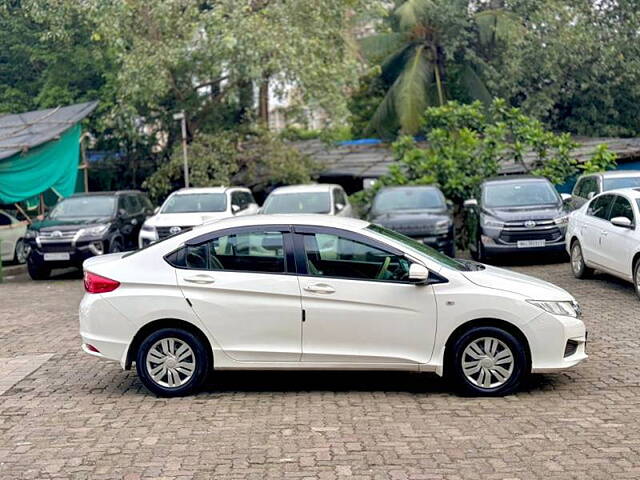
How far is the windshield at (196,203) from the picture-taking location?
18.7 metres

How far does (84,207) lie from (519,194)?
9.25m

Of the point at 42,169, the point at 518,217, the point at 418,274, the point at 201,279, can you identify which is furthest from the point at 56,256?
the point at 418,274

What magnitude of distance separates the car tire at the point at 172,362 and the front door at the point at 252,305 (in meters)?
0.23

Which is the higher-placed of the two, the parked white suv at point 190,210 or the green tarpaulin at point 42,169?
the green tarpaulin at point 42,169

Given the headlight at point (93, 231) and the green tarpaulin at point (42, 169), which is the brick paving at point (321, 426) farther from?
the green tarpaulin at point (42, 169)

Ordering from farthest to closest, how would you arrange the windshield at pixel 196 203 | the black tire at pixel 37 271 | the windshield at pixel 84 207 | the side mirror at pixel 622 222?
Result: the windshield at pixel 196 203, the windshield at pixel 84 207, the black tire at pixel 37 271, the side mirror at pixel 622 222

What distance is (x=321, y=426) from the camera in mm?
6586

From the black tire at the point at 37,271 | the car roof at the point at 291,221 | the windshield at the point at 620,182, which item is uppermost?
the car roof at the point at 291,221

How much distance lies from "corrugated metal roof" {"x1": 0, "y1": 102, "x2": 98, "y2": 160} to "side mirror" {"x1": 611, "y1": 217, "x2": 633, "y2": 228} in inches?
572

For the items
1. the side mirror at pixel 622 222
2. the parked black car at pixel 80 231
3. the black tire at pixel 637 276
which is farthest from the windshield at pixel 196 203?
the black tire at pixel 637 276

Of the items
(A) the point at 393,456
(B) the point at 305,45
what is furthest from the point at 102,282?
→ (B) the point at 305,45

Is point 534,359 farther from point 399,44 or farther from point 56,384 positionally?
point 399,44

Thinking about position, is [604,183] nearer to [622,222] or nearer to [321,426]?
[622,222]

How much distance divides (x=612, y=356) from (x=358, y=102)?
26.3 m
